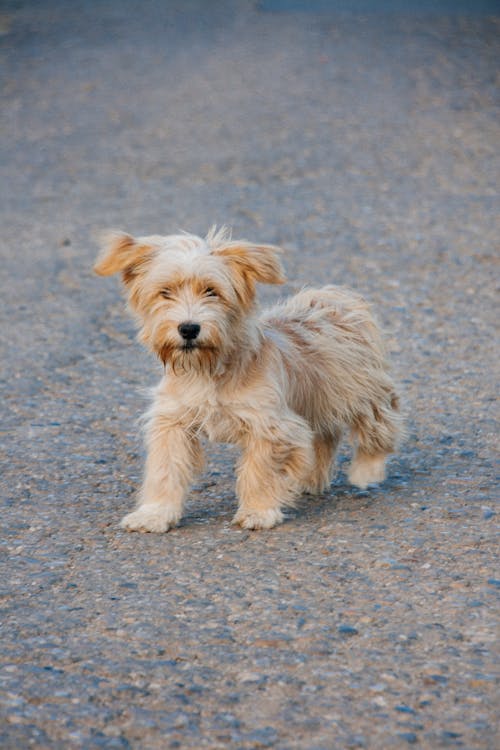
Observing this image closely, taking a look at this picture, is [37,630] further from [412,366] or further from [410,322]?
[410,322]

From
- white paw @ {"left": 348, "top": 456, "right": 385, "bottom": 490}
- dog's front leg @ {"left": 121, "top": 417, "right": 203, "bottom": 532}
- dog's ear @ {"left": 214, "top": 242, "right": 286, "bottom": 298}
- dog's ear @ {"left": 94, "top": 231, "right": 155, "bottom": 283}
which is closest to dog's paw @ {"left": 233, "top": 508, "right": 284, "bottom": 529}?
dog's front leg @ {"left": 121, "top": 417, "right": 203, "bottom": 532}

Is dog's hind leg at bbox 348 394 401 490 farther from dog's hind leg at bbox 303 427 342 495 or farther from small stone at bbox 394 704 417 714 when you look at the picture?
small stone at bbox 394 704 417 714

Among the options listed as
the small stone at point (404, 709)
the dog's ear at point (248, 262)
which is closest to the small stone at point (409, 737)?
the small stone at point (404, 709)

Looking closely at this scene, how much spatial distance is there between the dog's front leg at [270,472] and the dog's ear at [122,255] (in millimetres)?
940

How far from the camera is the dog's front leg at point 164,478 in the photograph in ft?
16.7

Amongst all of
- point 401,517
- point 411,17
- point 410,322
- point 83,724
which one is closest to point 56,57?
point 411,17

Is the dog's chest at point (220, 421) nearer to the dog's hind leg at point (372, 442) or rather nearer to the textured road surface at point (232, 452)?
the textured road surface at point (232, 452)

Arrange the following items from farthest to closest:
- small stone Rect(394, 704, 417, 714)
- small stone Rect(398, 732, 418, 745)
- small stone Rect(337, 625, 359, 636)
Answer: small stone Rect(337, 625, 359, 636) → small stone Rect(394, 704, 417, 714) → small stone Rect(398, 732, 418, 745)

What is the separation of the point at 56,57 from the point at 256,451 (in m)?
15.8

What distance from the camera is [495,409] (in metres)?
6.77

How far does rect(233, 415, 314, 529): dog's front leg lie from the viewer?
511cm

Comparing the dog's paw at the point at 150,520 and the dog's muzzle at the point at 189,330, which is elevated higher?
the dog's muzzle at the point at 189,330

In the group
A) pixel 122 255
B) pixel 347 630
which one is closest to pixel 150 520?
pixel 122 255

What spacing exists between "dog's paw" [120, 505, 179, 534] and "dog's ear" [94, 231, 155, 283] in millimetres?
1060
